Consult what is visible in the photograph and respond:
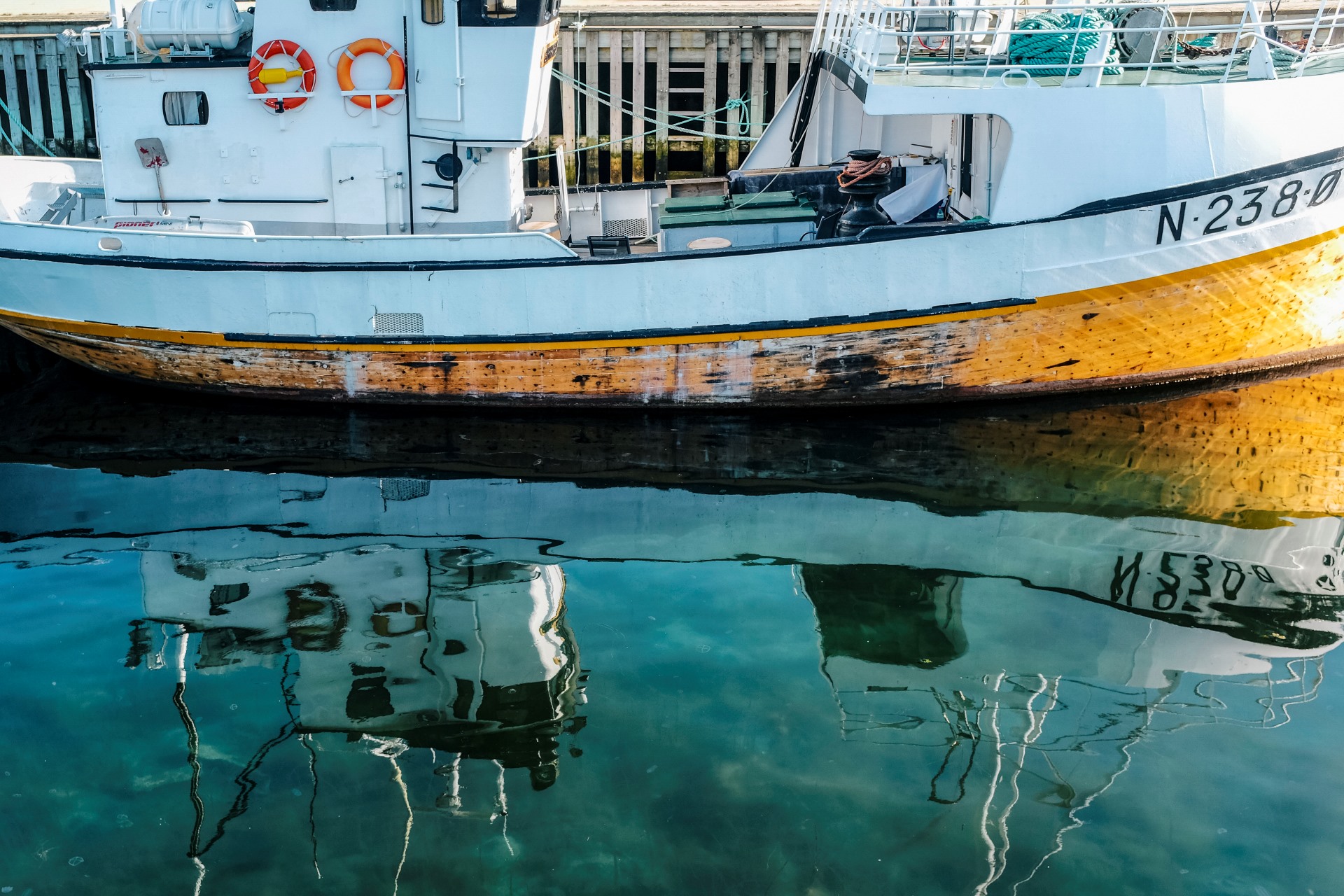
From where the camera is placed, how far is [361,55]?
331 inches

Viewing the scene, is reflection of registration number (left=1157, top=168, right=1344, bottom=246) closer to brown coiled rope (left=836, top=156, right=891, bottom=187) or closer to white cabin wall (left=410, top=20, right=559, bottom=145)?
brown coiled rope (left=836, top=156, right=891, bottom=187)

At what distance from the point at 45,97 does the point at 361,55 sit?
24.6 feet

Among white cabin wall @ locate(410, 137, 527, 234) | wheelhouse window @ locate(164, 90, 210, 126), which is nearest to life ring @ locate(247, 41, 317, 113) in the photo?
wheelhouse window @ locate(164, 90, 210, 126)

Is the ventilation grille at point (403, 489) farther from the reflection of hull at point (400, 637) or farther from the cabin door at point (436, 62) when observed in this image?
the cabin door at point (436, 62)

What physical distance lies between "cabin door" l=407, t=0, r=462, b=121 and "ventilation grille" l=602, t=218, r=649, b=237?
2.04m

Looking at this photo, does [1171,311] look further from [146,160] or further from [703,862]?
[146,160]

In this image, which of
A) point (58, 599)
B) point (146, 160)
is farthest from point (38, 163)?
point (58, 599)

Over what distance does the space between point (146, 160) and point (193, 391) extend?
5.68ft

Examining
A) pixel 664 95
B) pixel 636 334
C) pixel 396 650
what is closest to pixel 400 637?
pixel 396 650

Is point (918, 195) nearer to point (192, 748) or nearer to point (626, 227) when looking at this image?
point (626, 227)

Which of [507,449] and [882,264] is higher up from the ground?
[882,264]

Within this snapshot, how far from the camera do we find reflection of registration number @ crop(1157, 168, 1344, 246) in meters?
7.91

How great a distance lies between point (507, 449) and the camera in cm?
824

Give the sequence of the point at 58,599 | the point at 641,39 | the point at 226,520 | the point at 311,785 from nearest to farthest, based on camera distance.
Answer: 1. the point at 311,785
2. the point at 58,599
3. the point at 226,520
4. the point at 641,39
